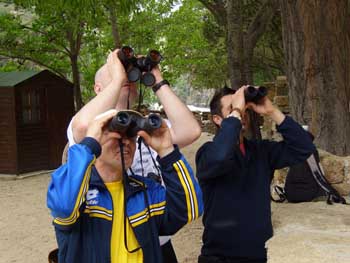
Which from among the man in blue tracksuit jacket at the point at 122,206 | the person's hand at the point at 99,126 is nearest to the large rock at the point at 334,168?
the man in blue tracksuit jacket at the point at 122,206

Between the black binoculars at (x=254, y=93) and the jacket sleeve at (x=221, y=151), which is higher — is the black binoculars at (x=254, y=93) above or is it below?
above

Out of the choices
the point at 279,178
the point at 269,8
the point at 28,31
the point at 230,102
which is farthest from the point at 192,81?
the point at 230,102

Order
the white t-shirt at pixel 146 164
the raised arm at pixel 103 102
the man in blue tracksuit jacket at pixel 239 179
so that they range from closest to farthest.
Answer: the raised arm at pixel 103 102, the white t-shirt at pixel 146 164, the man in blue tracksuit jacket at pixel 239 179

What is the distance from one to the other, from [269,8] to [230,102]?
250 inches

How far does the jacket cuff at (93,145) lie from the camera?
188 cm

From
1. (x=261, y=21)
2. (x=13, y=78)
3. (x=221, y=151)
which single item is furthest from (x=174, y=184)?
(x=13, y=78)

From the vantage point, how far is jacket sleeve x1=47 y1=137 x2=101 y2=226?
1.83m

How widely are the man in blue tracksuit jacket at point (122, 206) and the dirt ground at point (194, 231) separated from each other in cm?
65

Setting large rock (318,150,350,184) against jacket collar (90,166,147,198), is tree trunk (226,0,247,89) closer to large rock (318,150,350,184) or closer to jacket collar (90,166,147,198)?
large rock (318,150,350,184)

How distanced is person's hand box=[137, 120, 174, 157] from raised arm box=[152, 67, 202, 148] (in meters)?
0.39

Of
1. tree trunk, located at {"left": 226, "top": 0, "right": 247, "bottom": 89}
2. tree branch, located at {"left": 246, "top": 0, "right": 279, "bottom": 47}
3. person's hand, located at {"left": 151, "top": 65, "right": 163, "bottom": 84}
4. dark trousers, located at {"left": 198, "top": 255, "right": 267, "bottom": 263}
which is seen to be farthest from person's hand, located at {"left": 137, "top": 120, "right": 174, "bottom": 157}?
tree branch, located at {"left": 246, "top": 0, "right": 279, "bottom": 47}

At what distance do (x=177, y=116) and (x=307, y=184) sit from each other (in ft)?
7.28

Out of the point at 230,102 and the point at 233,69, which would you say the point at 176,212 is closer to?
the point at 230,102

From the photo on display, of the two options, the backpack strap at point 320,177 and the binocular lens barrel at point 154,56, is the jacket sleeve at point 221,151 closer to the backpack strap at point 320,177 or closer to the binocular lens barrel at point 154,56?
the binocular lens barrel at point 154,56
